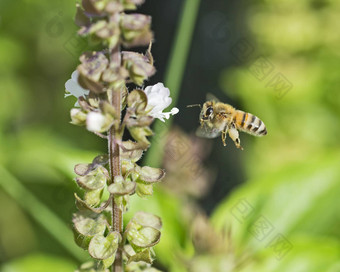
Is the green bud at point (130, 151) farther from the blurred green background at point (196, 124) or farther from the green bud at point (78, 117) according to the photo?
the blurred green background at point (196, 124)

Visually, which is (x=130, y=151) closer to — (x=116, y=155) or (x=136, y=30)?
(x=116, y=155)

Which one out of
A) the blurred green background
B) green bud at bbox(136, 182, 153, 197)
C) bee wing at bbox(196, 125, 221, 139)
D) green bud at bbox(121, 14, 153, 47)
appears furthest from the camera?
the blurred green background

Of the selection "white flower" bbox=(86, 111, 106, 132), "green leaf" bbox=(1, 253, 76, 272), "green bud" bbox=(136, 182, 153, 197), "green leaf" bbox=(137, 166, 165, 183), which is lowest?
"green leaf" bbox=(1, 253, 76, 272)

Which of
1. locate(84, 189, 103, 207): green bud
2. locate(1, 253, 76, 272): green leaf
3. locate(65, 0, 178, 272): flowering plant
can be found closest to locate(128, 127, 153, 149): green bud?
locate(65, 0, 178, 272): flowering plant

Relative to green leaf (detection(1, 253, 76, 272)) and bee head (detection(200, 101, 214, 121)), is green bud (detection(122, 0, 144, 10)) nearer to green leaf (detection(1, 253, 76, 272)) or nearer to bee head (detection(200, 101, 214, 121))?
bee head (detection(200, 101, 214, 121))

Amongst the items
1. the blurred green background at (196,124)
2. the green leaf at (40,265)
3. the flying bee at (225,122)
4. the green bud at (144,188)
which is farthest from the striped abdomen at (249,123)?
the green bud at (144,188)

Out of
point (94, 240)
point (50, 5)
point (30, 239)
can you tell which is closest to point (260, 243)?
point (94, 240)

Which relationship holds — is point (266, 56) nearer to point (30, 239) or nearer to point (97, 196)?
point (30, 239)
